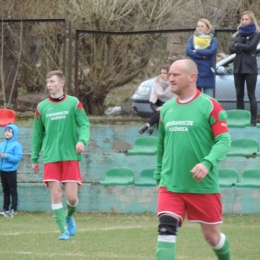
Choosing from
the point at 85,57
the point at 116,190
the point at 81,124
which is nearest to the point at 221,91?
the point at 85,57

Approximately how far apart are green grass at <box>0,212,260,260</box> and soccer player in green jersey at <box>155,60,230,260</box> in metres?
1.83

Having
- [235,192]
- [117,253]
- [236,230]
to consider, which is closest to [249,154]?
[235,192]

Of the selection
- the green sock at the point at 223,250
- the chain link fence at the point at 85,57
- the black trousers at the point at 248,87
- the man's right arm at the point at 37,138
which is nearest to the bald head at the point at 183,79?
the green sock at the point at 223,250

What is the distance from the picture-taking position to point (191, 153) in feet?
21.0

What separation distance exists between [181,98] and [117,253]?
103 inches

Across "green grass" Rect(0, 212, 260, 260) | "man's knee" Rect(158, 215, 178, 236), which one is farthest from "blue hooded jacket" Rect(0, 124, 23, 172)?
"man's knee" Rect(158, 215, 178, 236)

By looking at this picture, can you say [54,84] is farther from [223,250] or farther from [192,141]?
[223,250]

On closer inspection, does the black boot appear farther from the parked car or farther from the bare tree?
the bare tree

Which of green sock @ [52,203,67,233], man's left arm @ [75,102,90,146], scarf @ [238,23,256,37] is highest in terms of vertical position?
scarf @ [238,23,256,37]

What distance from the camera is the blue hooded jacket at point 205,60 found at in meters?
13.2

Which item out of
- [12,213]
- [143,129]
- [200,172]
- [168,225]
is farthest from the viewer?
[143,129]

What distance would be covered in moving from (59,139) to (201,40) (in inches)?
191

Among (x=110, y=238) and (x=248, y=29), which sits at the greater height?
(x=248, y=29)

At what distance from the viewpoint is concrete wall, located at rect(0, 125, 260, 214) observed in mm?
11867
